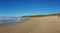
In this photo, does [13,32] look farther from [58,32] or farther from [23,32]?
[58,32]

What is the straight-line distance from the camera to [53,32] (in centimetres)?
576

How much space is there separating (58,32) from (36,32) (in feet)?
3.75

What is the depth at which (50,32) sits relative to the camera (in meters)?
5.81

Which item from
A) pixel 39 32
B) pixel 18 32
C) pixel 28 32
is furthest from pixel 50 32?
pixel 18 32

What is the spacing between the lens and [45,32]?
5879 millimetres

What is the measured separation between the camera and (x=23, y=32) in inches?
233

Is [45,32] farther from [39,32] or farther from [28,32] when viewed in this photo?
[28,32]

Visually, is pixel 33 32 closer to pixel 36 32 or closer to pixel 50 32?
Answer: pixel 36 32

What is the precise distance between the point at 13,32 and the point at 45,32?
1.71 m

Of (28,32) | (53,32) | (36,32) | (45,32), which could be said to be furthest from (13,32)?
(53,32)

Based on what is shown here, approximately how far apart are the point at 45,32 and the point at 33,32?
0.64 m

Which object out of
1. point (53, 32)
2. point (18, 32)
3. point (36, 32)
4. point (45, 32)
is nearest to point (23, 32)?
Result: point (18, 32)

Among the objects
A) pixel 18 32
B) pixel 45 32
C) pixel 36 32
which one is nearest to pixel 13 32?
pixel 18 32

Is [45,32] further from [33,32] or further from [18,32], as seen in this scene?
[18,32]
